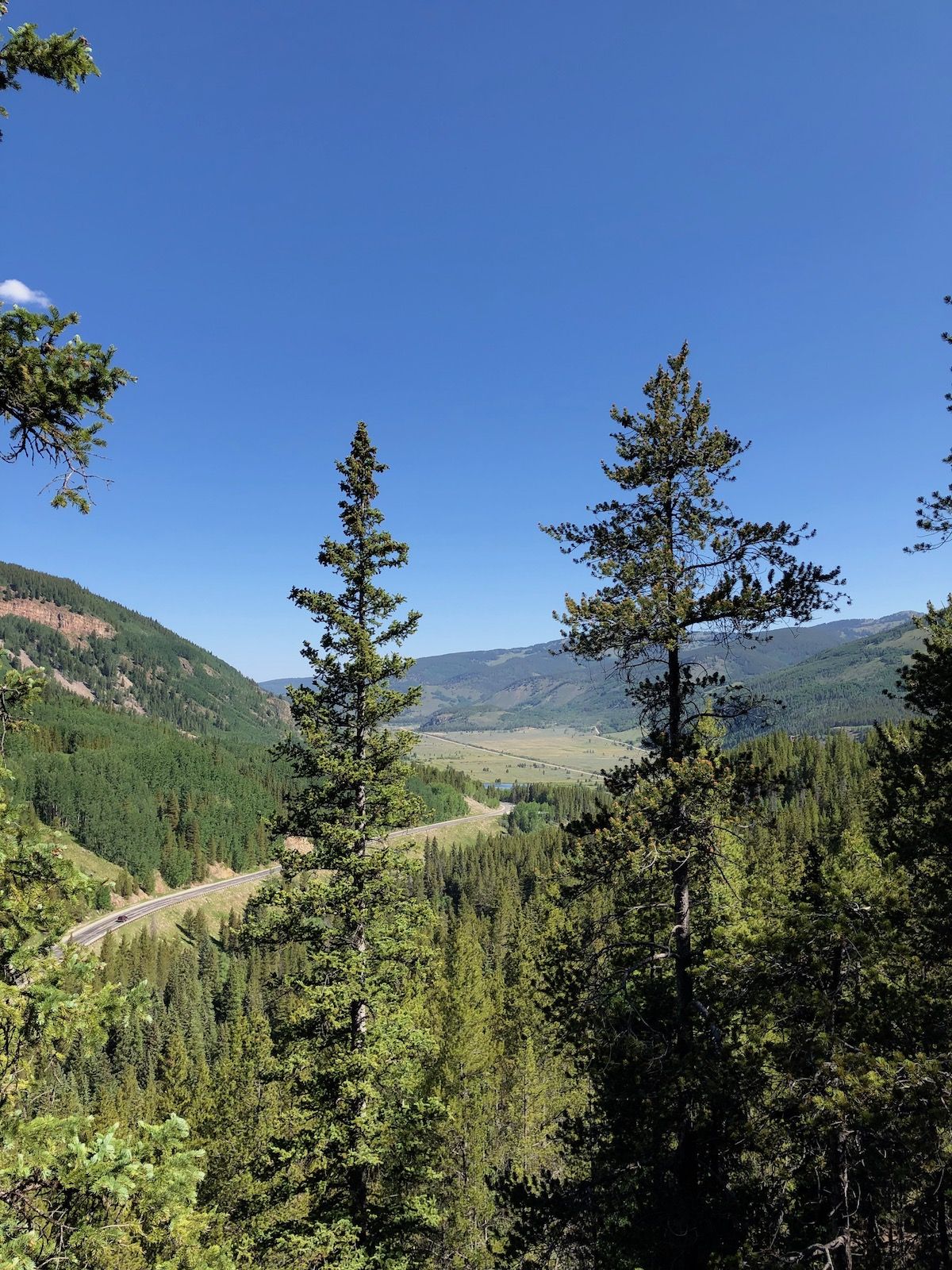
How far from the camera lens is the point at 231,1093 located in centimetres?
2998

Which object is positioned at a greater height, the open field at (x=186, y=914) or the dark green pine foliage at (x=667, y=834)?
the dark green pine foliage at (x=667, y=834)

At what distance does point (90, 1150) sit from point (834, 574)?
11808 mm

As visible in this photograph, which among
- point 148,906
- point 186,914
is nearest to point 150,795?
point 148,906

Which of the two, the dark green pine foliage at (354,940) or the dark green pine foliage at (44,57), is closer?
the dark green pine foliage at (44,57)

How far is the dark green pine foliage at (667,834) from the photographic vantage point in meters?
9.45

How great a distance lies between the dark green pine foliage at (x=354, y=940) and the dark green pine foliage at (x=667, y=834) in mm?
4185

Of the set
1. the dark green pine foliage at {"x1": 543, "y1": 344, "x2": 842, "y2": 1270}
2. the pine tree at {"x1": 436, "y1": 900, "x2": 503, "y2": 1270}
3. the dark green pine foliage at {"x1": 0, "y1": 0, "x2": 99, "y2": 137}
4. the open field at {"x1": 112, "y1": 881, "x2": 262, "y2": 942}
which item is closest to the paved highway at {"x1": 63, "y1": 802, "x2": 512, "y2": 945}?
the open field at {"x1": 112, "y1": 881, "x2": 262, "y2": 942}

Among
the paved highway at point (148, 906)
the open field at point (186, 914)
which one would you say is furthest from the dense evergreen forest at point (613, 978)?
the open field at point (186, 914)

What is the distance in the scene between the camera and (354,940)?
44.1 ft

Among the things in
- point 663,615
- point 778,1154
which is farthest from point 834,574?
point 778,1154

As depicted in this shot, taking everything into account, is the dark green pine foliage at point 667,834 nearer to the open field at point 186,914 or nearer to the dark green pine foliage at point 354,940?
the dark green pine foliage at point 354,940

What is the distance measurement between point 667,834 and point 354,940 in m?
7.37

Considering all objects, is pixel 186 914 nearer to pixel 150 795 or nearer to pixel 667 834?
pixel 150 795

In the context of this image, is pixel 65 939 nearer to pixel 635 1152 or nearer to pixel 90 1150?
pixel 90 1150
